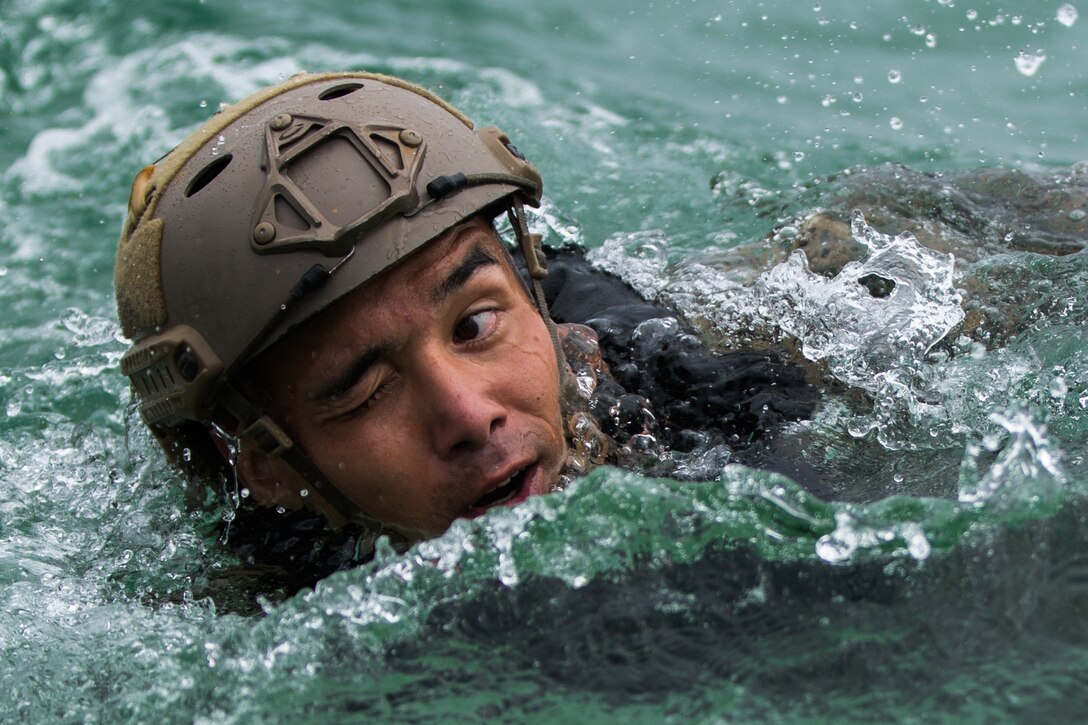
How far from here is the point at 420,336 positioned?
12.5 feet

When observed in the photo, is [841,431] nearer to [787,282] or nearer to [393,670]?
[787,282]

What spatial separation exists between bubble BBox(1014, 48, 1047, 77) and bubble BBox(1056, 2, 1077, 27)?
0.96 feet

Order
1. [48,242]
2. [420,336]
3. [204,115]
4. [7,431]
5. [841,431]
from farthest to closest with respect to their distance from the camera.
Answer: [204,115] < [48,242] < [7,431] < [841,431] < [420,336]

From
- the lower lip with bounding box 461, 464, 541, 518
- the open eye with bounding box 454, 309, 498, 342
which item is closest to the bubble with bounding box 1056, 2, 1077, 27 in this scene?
the open eye with bounding box 454, 309, 498, 342

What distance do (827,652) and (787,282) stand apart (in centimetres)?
232

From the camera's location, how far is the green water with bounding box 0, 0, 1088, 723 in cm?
314

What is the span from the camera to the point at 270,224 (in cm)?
→ 384

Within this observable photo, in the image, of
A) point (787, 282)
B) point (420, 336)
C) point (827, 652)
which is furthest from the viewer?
point (787, 282)

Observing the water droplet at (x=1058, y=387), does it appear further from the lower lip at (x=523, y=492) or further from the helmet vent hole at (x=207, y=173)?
the helmet vent hole at (x=207, y=173)

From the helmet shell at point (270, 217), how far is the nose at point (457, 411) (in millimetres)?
354

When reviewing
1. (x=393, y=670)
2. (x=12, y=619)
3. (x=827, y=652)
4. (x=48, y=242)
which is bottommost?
(x=48, y=242)

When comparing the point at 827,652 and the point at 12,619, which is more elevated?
the point at 827,652

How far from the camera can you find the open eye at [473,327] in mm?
3963

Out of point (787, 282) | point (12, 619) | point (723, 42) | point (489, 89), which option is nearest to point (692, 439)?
point (787, 282)
